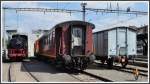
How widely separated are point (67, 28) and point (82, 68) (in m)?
2.33

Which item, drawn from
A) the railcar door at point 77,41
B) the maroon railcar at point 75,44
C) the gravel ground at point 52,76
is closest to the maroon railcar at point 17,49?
the gravel ground at point 52,76

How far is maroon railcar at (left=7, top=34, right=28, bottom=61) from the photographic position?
3046 centimetres

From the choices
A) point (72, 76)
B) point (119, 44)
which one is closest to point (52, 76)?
point (72, 76)

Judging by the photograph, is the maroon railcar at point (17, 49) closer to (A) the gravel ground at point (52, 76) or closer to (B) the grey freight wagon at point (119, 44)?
(B) the grey freight wagon at point (119, 44)

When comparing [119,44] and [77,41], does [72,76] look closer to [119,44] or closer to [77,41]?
[77,41]

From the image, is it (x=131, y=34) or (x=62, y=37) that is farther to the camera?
(x=131, y=34)

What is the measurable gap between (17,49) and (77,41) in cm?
1347

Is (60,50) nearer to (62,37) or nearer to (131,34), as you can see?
(62,37)

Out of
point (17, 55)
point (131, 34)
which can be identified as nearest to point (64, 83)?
point (131, 34)

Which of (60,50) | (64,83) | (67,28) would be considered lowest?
(64,83)

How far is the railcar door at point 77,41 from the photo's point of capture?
18.4 meters

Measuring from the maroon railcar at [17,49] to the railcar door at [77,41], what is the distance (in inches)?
504

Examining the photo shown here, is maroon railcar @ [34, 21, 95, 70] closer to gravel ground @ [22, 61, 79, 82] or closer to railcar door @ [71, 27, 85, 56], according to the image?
railcar door @ [71, 27, 85, 56]

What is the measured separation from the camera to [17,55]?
30344 mm
